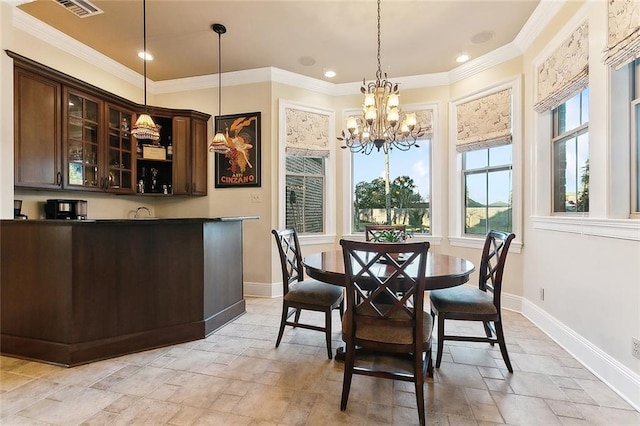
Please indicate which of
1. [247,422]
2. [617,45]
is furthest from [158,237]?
[617,45]

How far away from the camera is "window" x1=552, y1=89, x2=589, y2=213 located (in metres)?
2.62

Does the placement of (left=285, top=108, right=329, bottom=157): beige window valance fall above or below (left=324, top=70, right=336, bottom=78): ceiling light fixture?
below

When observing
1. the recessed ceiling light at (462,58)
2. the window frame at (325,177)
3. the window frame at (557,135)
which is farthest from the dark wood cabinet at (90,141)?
the window frame at (557,135)

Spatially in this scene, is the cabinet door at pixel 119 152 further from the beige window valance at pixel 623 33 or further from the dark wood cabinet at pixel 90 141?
the beige window valance at pixel 623 33

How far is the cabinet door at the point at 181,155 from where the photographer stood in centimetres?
424

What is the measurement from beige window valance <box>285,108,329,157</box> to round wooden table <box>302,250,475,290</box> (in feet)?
7.67

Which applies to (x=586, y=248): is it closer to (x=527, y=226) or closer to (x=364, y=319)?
(x=527, y=226)

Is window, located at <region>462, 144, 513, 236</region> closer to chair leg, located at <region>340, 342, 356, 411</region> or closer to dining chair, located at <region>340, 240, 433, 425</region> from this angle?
dining chair, located at <region>340, 240, 433, 425</region>

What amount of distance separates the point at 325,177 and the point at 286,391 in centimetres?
320

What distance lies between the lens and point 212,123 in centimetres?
446

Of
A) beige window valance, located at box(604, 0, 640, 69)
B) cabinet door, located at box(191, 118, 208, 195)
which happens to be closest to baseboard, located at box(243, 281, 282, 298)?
cabinet door, located at box(191, 118, 208, 195)

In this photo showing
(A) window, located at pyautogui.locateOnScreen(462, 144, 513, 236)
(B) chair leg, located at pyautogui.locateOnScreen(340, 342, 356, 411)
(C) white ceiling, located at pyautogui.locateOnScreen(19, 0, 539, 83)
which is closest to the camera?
(B) chair leg, located at pyautogui.locateOnScreen(340, 342, 356, 411)

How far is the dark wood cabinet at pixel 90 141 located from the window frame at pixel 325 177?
44.6 inches

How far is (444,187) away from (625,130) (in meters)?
2.23
